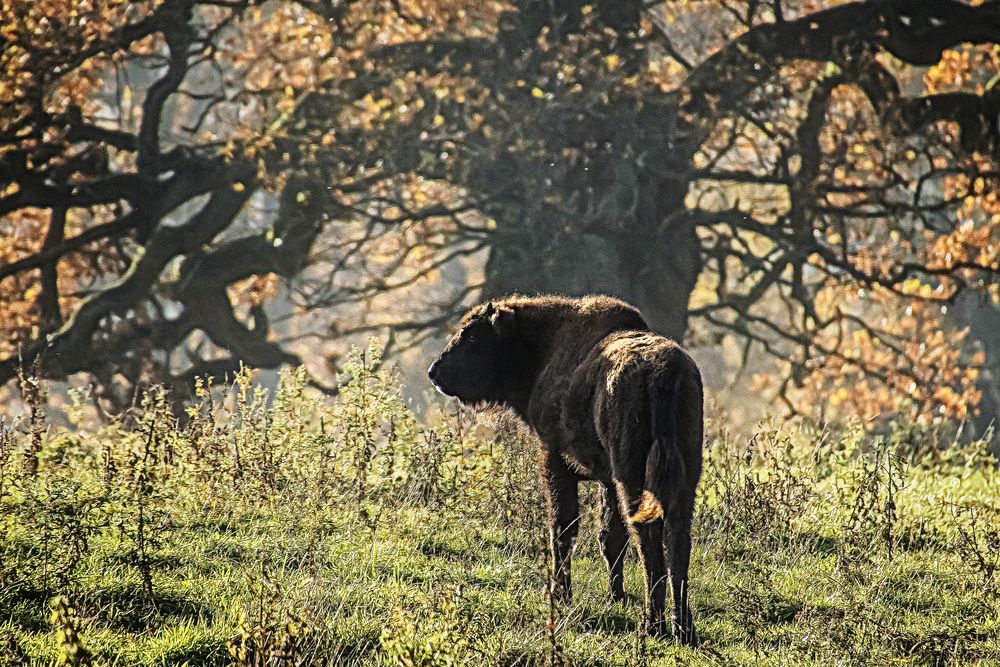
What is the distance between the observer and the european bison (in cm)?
644

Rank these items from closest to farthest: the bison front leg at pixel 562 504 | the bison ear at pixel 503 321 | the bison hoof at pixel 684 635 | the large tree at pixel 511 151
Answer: the bison hoof at pixel 684 635 < the bison front leg at pixel 562 504 < the bison ear at pixel 503 321 < the large tree at pixel 511 151

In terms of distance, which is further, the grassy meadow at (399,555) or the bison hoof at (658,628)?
the bison hoof at (658,628)

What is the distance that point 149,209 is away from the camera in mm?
16703

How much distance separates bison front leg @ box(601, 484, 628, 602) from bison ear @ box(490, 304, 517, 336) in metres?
1.44

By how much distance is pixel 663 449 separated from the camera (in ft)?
20.7

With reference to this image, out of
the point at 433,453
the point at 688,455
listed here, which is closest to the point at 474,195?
the point at 433,453

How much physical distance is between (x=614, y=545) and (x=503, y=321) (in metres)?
1.85

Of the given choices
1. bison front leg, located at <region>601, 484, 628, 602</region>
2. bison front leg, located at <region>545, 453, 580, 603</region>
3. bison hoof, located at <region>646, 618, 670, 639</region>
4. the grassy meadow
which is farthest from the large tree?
bison hoof, located at <region>646, 618, 670, 639</region>

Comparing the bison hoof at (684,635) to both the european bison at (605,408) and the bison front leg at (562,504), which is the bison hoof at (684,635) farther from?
the bison front leg at (562,504)

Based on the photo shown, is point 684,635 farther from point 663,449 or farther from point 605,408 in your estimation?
point 605,408

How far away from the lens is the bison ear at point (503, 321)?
332 inches

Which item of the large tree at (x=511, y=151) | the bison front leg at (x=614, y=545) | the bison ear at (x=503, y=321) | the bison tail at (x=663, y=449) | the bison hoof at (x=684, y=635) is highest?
the large tree at (x=511, y=151)

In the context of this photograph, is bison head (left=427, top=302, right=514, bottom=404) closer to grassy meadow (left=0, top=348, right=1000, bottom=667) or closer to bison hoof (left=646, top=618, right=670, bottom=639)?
grassy meadow (left=0, top=348, right=1000, bottom=667)

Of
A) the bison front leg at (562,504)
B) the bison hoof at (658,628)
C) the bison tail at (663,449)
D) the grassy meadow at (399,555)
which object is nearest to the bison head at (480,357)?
the grassy meadow at (399,555)
